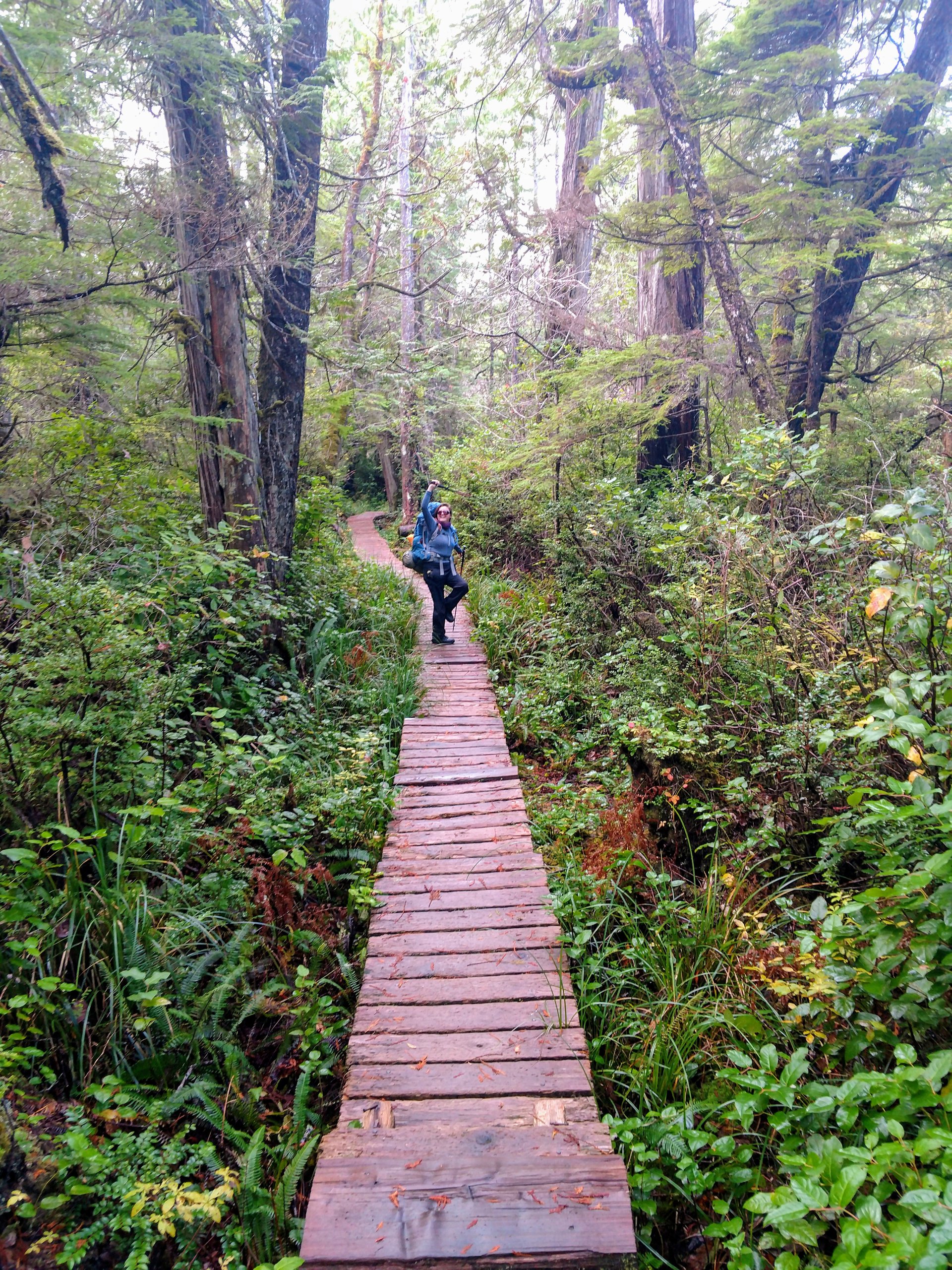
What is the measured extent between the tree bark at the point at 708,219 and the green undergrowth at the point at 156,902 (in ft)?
17.5

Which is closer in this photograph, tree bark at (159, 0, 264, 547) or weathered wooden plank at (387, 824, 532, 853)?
weathered wooden plank at (387, 824, 532, 853)

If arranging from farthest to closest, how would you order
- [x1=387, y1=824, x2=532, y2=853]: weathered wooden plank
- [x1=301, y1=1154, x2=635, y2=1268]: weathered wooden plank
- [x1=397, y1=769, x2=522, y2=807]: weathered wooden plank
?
[x1=397, y1=769, x2=522, y2=807]: weathered wooden plank, [x1=387, y1=824, x2=532, y2=853]: weathered wooden plank, [x1=301, y1=1154, x2=635, y2=1268]: weathered wooden plank

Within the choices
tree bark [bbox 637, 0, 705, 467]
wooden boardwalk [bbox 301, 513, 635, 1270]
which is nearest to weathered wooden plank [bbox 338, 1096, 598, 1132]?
wooden boardwalk [bbox 301, 513, 635, 1270]

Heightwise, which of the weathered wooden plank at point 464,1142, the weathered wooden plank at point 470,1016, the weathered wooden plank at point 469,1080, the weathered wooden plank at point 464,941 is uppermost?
the weathered wooden plank at point 464,1142

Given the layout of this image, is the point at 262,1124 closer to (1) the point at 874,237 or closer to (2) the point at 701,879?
(2) the point at 701,879

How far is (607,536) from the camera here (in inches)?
295

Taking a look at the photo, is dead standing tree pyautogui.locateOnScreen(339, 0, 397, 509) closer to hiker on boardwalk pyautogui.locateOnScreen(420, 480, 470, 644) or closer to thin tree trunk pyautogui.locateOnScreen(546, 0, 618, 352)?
thin tree trunk pyautogui.locateOnScreen(546, 0, 618, 352)

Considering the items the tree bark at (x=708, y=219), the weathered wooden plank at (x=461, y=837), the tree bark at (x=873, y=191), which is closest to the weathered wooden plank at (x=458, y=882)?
the weathered wooden plank at (x=461, y=837)

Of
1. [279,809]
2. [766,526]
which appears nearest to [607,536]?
[766,526]

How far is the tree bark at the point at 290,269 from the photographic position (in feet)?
21.6

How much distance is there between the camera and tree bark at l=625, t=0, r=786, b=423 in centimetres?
670

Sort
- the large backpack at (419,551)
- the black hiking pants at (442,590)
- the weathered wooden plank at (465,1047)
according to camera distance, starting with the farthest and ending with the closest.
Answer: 1. the black hiking pants at (442,590)
2. the large backpack at (419,551)
3. the weathered wooden plank at (465,1047)

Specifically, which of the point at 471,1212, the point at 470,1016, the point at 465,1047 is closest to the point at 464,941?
the point at 470,1016

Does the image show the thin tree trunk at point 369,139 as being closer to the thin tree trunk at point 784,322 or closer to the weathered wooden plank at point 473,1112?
the thin tree trunk at point 784,322
